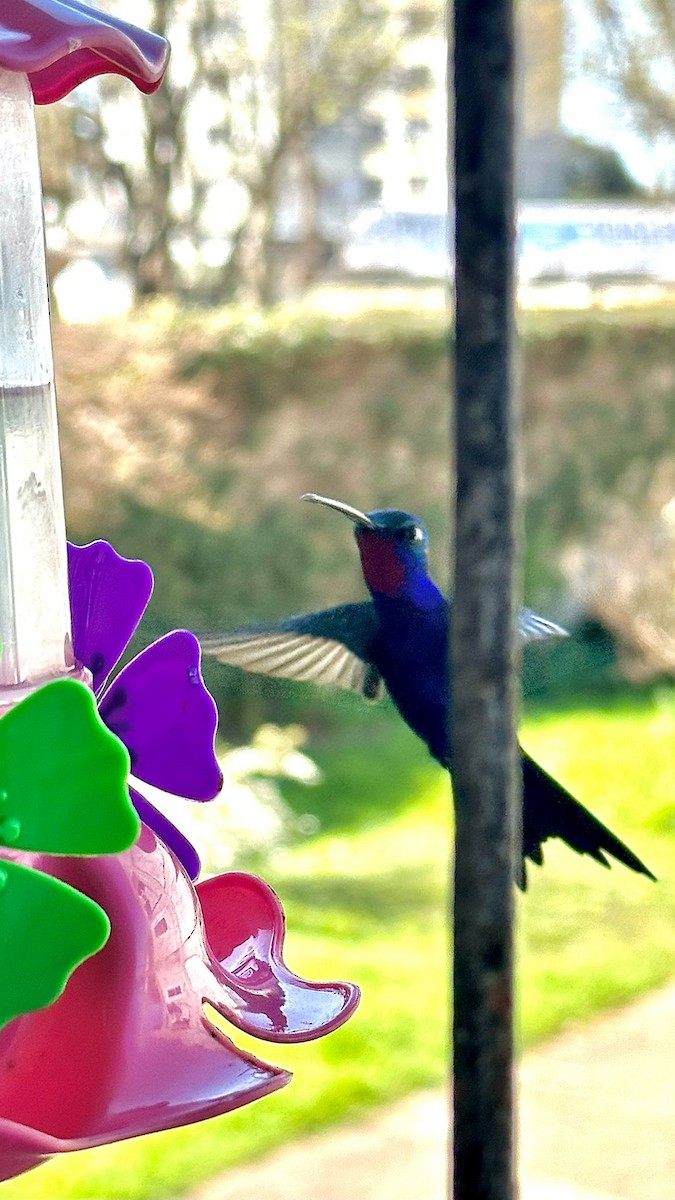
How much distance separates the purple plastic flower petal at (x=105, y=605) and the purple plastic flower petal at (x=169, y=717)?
0.09ft

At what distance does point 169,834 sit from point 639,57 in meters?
8.53

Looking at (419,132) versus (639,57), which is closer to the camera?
(639,57)

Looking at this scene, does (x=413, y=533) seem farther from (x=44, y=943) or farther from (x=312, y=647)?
(x=44, y=943)

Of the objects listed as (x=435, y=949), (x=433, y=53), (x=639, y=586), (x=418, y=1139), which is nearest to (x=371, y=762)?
(x=639, y=586)

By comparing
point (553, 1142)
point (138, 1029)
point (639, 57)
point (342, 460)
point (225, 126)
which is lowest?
point (553, 1142)

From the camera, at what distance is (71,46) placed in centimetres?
76

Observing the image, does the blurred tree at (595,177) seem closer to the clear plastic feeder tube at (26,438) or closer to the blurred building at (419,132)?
the blurred building at (419,132)

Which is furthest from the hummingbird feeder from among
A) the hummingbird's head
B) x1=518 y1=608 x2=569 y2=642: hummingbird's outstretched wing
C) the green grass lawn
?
the green grass lawn

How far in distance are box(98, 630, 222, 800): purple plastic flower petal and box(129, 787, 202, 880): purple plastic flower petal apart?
0.02 metres

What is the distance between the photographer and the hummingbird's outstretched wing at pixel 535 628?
3.24 feet

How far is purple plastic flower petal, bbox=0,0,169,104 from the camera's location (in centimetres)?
76

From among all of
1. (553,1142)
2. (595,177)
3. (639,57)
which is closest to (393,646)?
(553,1142)

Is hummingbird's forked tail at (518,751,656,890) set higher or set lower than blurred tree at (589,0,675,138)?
lower

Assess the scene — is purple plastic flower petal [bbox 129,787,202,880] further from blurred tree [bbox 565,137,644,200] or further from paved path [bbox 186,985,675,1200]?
blurred tree [bbox 565,137,644,200]
